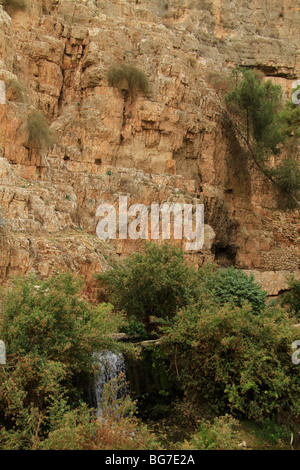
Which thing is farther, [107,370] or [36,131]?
[36,131]

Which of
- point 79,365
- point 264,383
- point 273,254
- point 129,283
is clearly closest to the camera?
point 79,365

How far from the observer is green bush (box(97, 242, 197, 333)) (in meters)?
13.3

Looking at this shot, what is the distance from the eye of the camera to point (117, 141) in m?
24.3

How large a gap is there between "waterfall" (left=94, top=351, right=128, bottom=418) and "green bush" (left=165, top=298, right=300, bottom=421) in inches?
57.4

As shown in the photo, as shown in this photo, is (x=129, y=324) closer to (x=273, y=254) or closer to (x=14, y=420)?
A: (x=14, y=420)

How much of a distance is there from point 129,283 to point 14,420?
20.6 feet

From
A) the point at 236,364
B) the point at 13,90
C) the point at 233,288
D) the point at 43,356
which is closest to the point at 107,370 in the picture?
the point at 43,356

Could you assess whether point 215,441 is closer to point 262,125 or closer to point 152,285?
point 152,285

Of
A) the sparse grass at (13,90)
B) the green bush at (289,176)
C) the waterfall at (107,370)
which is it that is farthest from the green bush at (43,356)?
the green bush at (289,176)

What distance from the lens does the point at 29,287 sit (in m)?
9.47

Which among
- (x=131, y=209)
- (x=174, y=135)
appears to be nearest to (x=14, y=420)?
(x=131, y=209)

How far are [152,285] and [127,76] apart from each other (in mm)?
15657

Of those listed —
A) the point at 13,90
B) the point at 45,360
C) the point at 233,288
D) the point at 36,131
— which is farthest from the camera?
the point at 13,90

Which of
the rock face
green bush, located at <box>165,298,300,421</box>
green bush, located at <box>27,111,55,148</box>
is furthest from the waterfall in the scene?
green bush, located at <box>27,111,55,148</box>
